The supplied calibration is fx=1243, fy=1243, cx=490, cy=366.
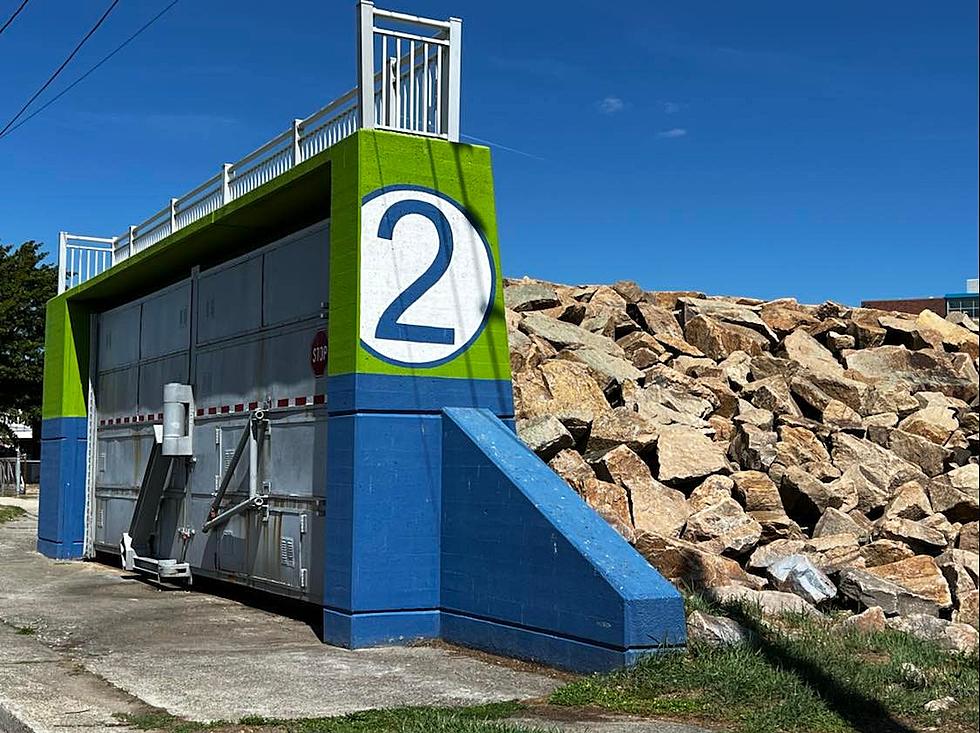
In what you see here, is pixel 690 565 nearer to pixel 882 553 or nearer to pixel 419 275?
pixel 882 553

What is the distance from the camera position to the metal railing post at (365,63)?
1088 centimetres

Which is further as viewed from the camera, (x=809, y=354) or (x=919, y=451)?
(x=809, y=354)

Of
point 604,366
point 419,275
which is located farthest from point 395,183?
point 604,366

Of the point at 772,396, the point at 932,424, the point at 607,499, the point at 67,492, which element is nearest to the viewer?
the point at 607,499

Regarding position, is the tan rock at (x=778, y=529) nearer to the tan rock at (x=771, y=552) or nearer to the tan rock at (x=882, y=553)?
the tan rock at (x=771, y=552)

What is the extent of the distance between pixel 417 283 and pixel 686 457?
16.2 ft

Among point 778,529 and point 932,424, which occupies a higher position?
point 932,424

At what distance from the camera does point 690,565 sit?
11.4 meters

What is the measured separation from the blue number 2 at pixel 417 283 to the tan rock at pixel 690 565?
2.74 meters

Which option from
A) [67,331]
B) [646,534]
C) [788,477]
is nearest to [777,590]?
[646,534]

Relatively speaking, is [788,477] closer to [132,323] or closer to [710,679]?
[710,679]

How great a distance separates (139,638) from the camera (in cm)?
1118

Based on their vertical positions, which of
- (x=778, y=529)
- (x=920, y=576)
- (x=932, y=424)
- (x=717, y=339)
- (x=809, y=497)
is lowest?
(x=920, y=576)

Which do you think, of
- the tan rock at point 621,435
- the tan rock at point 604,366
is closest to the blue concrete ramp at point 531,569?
the tan rock at point 621,435
